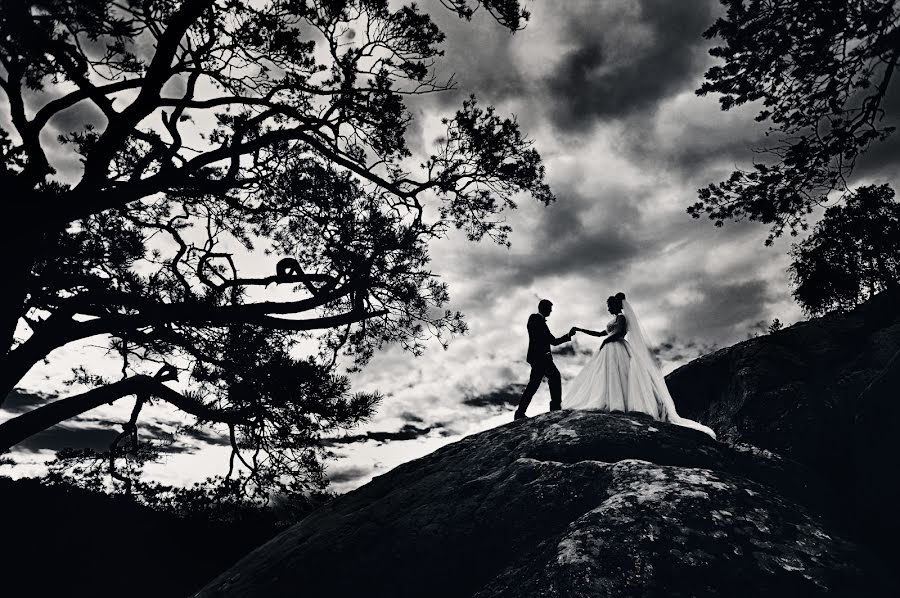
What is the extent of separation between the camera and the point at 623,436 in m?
7.03

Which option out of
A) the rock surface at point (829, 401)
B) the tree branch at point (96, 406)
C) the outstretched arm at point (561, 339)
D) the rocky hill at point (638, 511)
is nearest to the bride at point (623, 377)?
the outstretched arm at point (561, 339)

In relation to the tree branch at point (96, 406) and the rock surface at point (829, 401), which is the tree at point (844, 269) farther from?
the tree branch at point (96, 406)

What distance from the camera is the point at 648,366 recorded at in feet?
27.9

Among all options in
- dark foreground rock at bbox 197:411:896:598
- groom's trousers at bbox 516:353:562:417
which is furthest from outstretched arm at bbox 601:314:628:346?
dark foreground rock at bbox 197:411:896:598

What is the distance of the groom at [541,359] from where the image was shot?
907 cm

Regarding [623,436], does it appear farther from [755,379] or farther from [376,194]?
[376,194]

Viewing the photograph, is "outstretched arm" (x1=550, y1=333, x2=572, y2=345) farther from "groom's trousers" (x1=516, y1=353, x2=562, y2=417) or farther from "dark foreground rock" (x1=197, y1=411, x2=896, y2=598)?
"dark foreground rock" (x1=197, y1=411, x2=896, y2=598)

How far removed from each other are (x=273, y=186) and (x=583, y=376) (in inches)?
267

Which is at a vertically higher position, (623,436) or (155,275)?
(155,275)

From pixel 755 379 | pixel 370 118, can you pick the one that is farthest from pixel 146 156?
pixel 755 379

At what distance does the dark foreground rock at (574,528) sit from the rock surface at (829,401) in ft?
2.32

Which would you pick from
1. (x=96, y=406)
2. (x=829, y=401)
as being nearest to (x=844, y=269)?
(x=829, y=401)

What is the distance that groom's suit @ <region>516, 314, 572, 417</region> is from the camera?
907cm

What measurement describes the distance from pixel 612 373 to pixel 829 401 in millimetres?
3718
